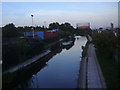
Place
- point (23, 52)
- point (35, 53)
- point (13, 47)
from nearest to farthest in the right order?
point (13, 47)
point (23, 52)
point (35, 53)

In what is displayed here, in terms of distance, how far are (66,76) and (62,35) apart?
34539 mm

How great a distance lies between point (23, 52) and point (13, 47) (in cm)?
172

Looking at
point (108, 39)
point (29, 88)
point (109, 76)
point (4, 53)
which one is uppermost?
point (108, 39)

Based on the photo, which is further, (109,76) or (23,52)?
(23,52)

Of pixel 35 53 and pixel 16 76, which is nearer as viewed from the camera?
pixel 16 76

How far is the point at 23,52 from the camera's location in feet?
42.7

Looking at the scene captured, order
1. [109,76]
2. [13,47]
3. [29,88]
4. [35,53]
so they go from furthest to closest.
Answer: [35,53], [13,47], [29,88], [109,76]

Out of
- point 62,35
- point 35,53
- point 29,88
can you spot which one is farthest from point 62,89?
point 62,35

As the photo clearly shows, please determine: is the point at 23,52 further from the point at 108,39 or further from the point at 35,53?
the point at 108,39

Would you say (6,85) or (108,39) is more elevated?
(108,39)

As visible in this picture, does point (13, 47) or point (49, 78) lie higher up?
point (13, 47)

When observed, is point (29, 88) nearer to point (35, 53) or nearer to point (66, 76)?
point (66, 76)

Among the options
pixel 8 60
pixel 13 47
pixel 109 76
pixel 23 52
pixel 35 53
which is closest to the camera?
pixel 109 76

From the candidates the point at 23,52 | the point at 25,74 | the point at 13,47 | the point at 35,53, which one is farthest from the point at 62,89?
the point at 35,53
